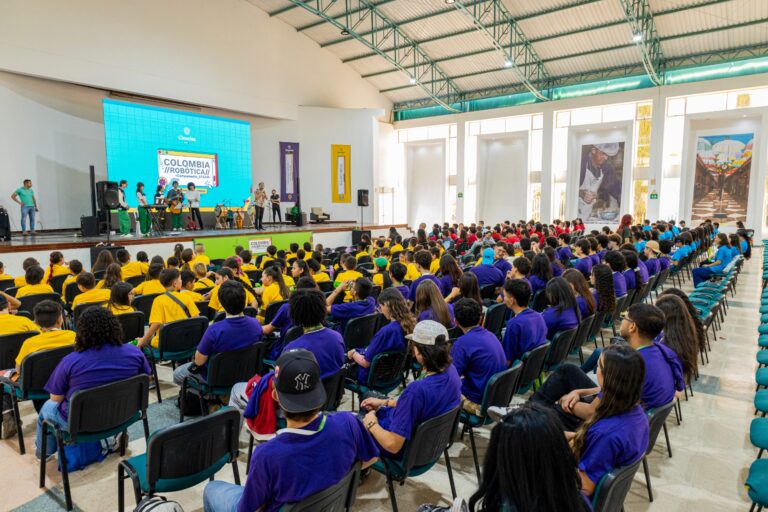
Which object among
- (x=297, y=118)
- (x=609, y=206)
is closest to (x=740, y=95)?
(x=609, y=206)

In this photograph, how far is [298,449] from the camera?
5.36 ft

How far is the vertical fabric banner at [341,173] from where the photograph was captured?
19.9 meters

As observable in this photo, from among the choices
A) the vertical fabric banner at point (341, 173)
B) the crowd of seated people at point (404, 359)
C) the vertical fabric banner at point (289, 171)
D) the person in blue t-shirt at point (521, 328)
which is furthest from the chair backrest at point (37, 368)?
the vertical fabric banner at point (341, 173)

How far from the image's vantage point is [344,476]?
177 centimetres

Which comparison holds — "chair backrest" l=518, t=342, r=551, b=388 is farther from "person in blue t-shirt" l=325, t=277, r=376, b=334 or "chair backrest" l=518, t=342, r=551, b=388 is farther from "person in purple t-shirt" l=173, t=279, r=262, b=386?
"person in purple t-shirt" l=173, t=279, r=262, b=386

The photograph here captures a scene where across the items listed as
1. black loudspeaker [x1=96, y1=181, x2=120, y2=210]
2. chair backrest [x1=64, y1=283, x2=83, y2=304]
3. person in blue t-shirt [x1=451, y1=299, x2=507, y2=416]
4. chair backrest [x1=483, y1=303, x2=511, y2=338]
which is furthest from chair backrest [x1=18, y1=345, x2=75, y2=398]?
black loudspeaker [x1=96, y1=181, x2=120, y2=210]

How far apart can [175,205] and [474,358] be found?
1214 centimetres

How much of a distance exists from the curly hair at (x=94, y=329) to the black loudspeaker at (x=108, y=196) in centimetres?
976

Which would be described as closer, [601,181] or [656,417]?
[656,417]

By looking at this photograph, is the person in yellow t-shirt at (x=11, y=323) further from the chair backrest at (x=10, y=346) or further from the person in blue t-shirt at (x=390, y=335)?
the person in blue t-shirt at (x=390, y=335)

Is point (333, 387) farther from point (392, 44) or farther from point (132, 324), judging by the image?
point (392, 44)

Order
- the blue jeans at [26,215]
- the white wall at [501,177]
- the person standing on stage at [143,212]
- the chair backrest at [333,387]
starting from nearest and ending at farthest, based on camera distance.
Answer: the chair backrest at [333,387] → the blue jeans at [26,215] → the person standing on stage at [143,212] → the white wall at [501,177]

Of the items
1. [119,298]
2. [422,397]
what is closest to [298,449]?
[422,397]

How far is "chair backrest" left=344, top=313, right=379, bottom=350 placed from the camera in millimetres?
4188
